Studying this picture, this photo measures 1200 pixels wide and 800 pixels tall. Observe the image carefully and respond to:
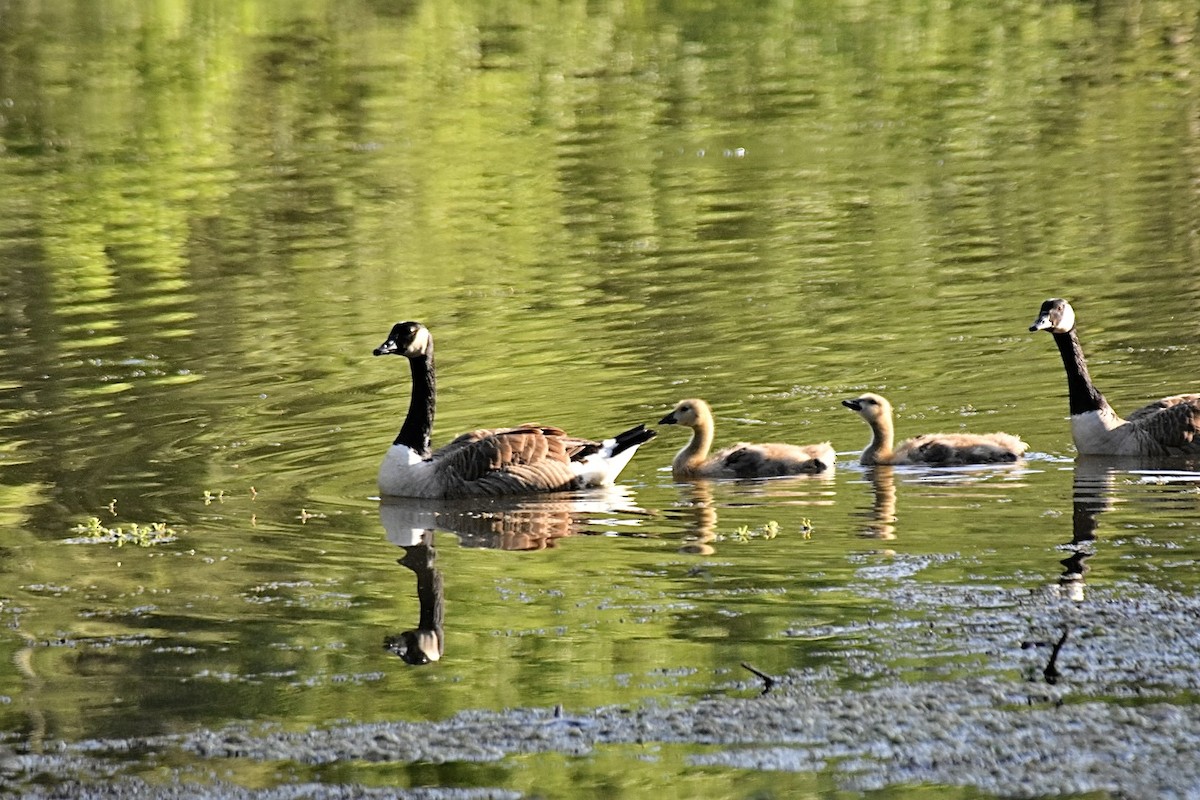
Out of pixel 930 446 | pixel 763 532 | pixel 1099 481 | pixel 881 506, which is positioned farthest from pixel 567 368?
pixel 763 532

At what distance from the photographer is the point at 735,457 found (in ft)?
46.9

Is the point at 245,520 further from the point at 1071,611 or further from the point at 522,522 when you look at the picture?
the point at 1071,611

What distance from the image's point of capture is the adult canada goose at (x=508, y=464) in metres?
14.0

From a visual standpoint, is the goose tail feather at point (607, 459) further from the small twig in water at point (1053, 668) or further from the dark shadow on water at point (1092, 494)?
the small twig in water at point (1053, 668)

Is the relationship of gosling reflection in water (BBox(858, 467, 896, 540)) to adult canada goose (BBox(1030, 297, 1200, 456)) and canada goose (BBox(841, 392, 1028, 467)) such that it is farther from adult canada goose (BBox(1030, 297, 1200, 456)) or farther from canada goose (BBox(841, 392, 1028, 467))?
adult canada goose (BBox(1030, 297, 1200, 456))

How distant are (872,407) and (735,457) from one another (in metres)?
1.11

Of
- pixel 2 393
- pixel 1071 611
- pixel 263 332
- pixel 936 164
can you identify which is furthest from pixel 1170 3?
pixel 1071 611

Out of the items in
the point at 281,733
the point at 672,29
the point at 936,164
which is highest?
the point at 672,29

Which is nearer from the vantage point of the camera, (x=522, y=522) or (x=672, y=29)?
(x=522, y=522)

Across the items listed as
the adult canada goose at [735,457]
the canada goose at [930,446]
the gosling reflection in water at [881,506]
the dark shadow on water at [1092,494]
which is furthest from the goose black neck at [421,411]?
the dark shadow on water at [1092,494]

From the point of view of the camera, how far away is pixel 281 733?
8.56 metres

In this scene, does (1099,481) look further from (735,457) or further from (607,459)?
(607,459)

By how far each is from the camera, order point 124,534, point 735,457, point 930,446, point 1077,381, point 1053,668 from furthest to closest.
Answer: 1. point 1077,381
2. point 735,457
3. point 930,446
4. point 124,534
5. point 1053,668

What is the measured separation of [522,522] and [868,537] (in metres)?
2.56
